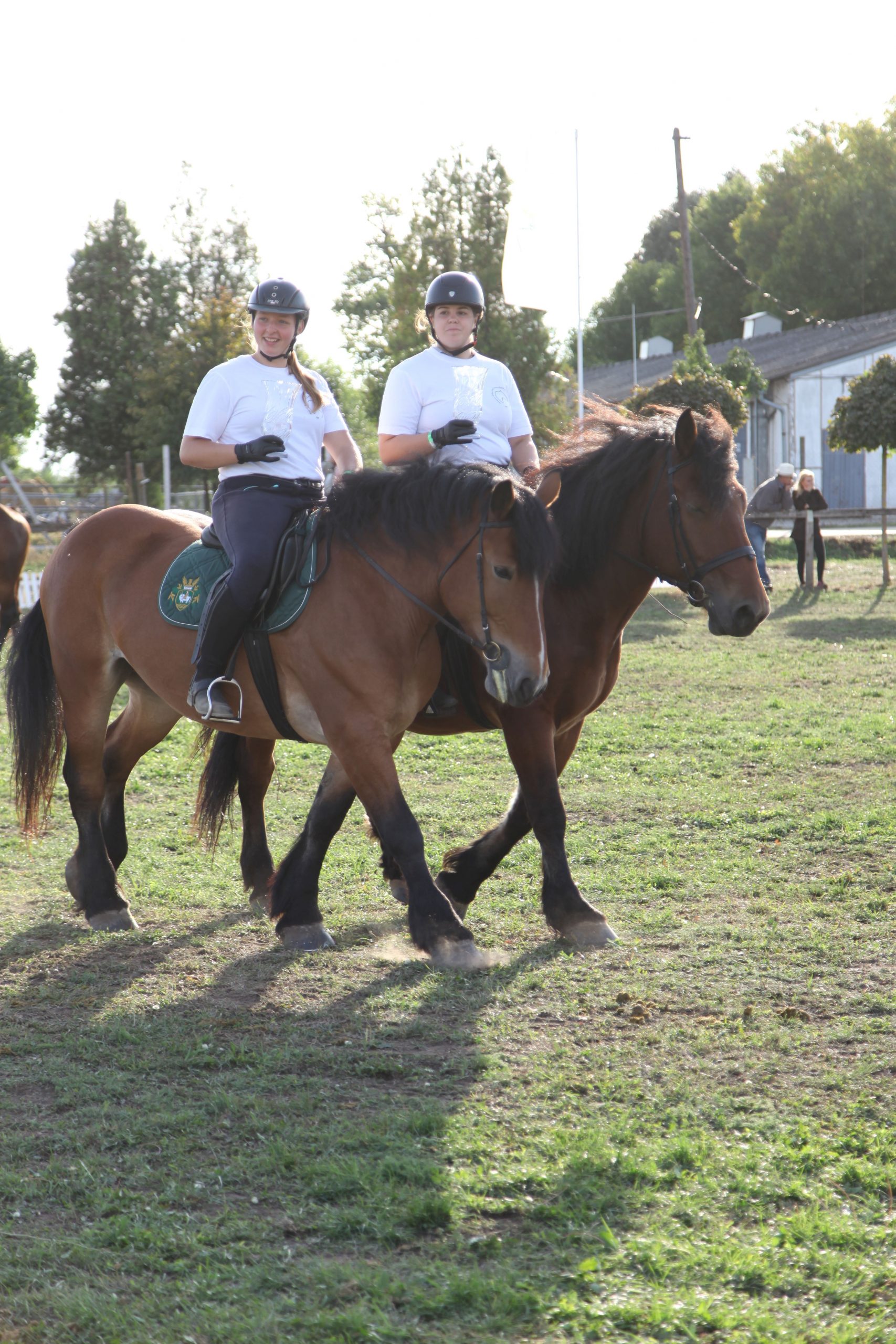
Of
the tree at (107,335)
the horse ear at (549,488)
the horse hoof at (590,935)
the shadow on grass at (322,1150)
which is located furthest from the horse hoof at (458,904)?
the tree at (107,335)

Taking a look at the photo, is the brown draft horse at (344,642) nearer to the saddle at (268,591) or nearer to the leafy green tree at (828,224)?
the saddle at (268,591)

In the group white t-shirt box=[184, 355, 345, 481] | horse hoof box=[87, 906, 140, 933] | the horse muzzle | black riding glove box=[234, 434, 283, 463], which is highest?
white t-shirt box=[184, 355, 345, 481]

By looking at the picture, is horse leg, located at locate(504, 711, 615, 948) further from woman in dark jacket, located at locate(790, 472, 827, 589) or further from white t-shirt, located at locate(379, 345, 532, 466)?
woman in dark jacket, located at locate(790, 472, 827, 589)

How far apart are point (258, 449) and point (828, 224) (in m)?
55.2

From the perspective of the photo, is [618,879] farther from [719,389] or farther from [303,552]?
[719,389]

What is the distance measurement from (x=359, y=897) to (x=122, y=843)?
4.09 feet

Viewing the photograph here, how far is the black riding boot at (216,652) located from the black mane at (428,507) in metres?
0.53

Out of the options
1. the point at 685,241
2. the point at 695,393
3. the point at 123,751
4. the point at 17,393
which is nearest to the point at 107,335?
the point at 17,393

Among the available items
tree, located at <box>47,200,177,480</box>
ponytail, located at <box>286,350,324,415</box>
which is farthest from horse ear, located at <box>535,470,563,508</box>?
tree, located at <box>47,200,177,480</box>

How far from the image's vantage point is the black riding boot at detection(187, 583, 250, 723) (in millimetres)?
4910

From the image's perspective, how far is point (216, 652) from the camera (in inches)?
196

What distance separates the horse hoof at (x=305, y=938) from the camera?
17.2 ft

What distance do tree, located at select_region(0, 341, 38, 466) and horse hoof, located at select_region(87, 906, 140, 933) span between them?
31.6m

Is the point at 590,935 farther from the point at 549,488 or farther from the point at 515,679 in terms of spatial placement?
the point at 549,488
